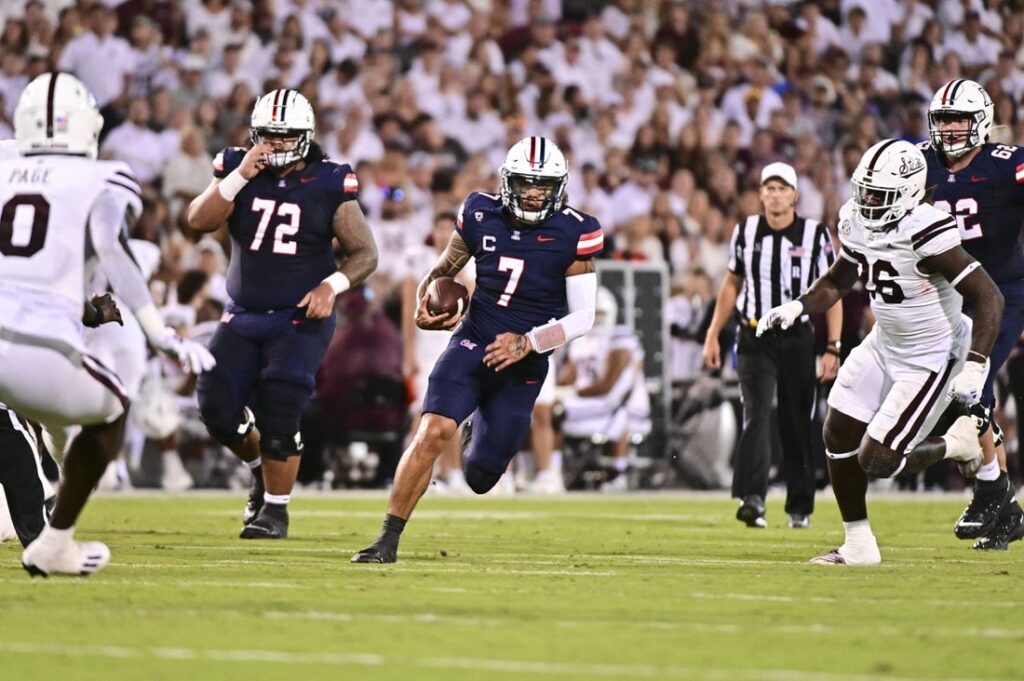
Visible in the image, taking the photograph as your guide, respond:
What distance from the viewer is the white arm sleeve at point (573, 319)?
7172 mm

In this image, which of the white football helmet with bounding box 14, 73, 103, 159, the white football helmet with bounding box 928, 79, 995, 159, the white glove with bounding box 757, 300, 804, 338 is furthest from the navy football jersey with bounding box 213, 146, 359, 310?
the white football helmet with bounding box 928, 79, 995, 159

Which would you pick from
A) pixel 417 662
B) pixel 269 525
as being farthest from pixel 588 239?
pixel 417 662

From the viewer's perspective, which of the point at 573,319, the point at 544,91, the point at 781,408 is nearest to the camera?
the point at 573,319

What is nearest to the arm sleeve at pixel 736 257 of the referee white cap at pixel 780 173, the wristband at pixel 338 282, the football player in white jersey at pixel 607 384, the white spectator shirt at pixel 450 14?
the referee white cap at pixel 780 173

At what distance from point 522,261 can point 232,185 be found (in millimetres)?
1490

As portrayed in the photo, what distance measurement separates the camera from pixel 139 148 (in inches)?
577

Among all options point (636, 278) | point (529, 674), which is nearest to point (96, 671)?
point (529, 674)

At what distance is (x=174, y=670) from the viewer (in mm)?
4051

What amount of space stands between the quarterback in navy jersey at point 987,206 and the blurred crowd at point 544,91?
5261 millimetres

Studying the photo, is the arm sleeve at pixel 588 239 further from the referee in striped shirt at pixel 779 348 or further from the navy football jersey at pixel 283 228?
the referee in striped shirt at pixel 779 348

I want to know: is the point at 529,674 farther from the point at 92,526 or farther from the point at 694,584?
the point at 92,526

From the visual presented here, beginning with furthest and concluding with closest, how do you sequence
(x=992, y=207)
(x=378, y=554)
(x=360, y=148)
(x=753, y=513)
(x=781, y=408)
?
1. (x=360, y=148)
2. (x=781, y=408)
3. (x=753, y=513)
4. (x=992, y=207)
5. (x=378, y=554)

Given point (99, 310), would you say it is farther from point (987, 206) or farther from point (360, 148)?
point (360, 148)

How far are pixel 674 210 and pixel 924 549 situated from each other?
8436mm
